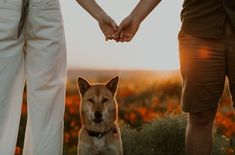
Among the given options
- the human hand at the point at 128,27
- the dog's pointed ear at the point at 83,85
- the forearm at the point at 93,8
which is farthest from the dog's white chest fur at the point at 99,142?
the forearm at the point at 93,8

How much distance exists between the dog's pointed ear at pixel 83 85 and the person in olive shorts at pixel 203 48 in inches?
23.4

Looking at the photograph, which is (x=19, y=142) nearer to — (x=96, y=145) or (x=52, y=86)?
(x=96, y=145)

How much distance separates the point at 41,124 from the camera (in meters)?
4.69

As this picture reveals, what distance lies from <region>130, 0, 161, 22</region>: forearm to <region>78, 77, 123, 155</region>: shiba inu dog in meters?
0.63

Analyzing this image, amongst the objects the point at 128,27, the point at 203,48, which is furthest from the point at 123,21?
the point at 203,48

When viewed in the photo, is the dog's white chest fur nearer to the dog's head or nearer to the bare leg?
the dog's head

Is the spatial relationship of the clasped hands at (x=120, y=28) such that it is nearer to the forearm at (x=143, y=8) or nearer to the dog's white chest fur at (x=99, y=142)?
the forearm at (x=143, y=8)

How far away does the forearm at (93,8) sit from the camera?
488 cm

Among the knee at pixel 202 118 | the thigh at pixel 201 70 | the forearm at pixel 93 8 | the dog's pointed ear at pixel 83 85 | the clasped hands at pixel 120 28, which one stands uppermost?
the forearm at pixel 93 8

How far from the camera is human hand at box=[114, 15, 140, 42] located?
15.9ft

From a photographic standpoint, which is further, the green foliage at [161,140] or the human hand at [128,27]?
the green foliage at [161,140]

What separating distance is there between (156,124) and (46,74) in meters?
1.91

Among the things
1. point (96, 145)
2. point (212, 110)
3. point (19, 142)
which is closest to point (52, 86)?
point (96, 145)

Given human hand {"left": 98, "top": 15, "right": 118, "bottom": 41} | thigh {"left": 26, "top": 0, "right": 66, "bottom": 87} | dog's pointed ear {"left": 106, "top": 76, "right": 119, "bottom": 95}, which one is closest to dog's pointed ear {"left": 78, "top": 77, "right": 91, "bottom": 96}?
dog's pointed ear {"left": 106, "top": 76, "right": 119, "bottom": 95}
